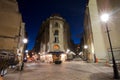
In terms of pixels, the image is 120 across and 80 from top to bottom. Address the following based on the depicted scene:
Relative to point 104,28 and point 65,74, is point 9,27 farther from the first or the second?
point 104,28

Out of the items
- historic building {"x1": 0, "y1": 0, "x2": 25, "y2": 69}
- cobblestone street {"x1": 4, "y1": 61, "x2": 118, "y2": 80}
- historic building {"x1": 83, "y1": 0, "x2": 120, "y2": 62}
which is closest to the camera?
cobblestone street {"x1": 4, "y1": 61, "x2": 118, "y2": 80}

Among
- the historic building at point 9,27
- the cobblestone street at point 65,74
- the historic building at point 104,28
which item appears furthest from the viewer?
the historic building at point 9,27

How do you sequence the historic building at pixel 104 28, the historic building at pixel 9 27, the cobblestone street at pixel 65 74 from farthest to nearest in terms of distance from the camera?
the historic building at pixel 9 27 → the historic building at pixel 104 28 → the cobblestone street at pixel 65 74

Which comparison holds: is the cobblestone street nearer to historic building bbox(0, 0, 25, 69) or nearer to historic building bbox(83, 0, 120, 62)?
historic building bbox(83, 0, 120, 62)

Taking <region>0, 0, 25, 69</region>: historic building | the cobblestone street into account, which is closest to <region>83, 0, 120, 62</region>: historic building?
the cobblestone street

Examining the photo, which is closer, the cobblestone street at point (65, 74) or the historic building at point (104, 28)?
the cobblestone street at point (65, 74)

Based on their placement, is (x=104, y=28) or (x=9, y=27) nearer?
(x=104, y=28)

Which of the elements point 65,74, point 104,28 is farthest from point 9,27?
point 104,28

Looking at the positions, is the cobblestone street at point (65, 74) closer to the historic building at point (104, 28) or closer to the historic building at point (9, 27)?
the historic building at point (104, 28)

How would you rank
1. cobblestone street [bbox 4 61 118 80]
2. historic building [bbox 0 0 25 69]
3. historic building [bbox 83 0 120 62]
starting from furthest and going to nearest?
historic building [bbox 0 0 25 69] < historic building [bbox 83 0 120 62] < cobblestone street [bbox 4 61 118 80]

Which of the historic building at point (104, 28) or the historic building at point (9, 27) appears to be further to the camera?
the historic building at point (9, 27)

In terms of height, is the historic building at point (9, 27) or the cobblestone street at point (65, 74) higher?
the historic building at point (9, 27)

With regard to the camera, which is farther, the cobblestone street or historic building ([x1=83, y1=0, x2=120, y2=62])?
historic building ([x1=83, y1=0, x2=120, y2=62])

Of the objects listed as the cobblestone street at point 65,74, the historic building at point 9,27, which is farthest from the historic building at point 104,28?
the historic building at point 9,27
